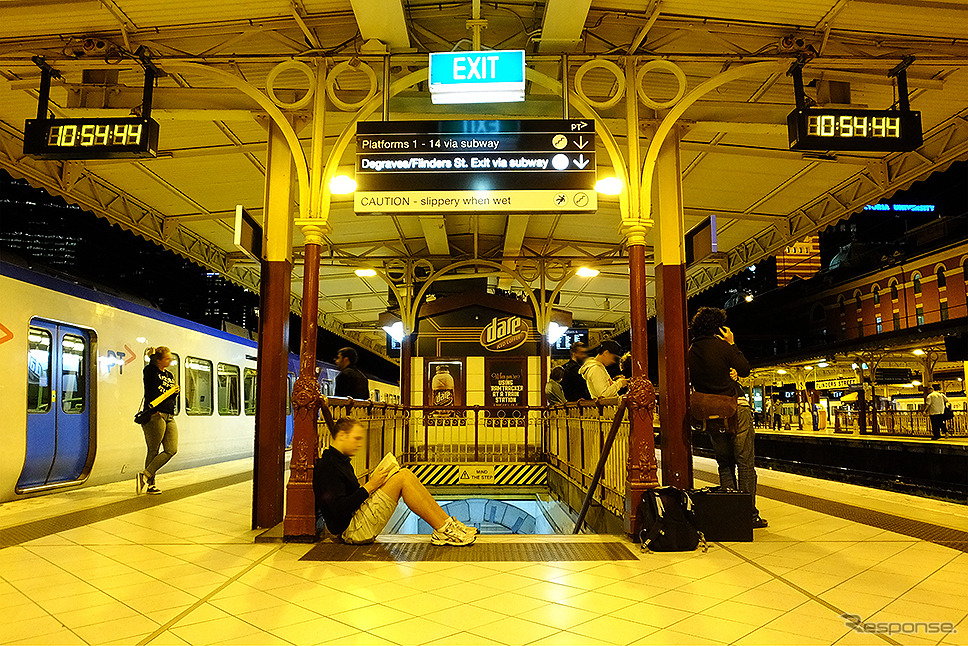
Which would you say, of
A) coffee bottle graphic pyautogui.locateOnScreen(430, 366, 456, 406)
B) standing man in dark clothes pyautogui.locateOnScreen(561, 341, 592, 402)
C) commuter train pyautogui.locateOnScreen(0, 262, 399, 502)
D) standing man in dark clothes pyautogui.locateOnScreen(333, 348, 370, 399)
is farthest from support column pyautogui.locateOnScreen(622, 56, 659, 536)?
coffee bottle graphic pyautogui.locateOnScreen(430, 366, 456, 406)

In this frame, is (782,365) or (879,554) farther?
(782,365)

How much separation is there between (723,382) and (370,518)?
10.2 ft

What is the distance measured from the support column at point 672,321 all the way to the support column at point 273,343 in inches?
132

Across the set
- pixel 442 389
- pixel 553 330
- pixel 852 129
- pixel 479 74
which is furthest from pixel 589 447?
pixel 553 330

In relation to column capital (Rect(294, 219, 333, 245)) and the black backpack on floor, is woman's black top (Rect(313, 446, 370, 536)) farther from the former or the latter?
the black backpack on floor

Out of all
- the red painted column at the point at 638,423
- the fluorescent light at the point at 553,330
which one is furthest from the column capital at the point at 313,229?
the fluorescent light at the point at 553,330

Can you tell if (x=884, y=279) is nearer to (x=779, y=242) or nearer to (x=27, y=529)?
(x=779, y=242)

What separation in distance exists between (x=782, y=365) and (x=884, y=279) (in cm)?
828

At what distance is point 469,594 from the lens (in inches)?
150

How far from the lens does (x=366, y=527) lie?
16.5ft

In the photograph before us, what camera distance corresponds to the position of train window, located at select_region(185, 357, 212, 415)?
10.9 meters

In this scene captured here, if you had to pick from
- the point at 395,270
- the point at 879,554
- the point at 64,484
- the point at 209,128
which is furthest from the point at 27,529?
the point at 395,270

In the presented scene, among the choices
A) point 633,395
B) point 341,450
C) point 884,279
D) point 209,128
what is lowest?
point 341,450
